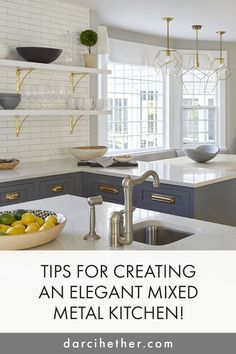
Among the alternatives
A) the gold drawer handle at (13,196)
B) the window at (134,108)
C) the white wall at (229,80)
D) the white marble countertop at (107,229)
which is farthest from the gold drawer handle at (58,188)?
the white wall at (229,80)

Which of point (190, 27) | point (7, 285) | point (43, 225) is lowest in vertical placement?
point (7, 285)

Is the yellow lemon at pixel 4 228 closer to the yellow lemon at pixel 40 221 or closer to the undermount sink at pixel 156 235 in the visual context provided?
the yellow lemon at pixel 40 221

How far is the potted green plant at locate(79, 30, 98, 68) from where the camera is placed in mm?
4809

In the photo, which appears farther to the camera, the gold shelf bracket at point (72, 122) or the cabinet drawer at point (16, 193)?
the gold shelf bracket at point (72, 122)

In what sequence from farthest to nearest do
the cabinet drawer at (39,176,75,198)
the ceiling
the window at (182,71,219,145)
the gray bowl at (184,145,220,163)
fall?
the window at (182,71,219,145), the ceiling, the gray bowl at (184,145,220,163), the cabinet drawer at (39,176,75,198)

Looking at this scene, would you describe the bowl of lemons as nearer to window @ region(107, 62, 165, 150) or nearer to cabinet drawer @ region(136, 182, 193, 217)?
cabinet drawer @ region(136, 182, 193, 217)

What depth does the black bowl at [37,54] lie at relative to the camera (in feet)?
13.5

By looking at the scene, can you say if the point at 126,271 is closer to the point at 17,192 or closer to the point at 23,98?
the point at 17,192

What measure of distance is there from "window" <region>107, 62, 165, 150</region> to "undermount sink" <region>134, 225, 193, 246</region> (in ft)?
14.4

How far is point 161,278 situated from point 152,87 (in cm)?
583

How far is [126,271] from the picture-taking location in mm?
1553

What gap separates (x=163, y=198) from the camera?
11.3 ft

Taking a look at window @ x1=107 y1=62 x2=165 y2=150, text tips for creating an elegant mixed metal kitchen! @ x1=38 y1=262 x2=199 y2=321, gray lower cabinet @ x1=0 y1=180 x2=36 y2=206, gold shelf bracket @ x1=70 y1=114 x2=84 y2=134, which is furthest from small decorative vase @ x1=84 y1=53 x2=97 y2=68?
text tips for creating an elegant mixed metal kitchen! @ x1=38 y1=262 x2=199 y2=321
